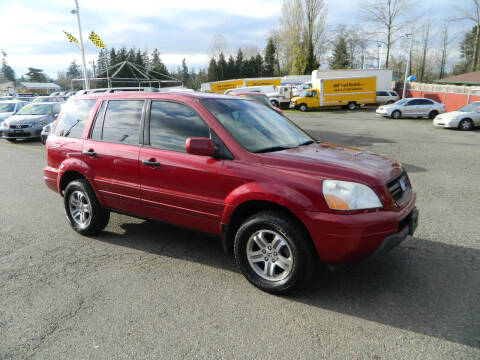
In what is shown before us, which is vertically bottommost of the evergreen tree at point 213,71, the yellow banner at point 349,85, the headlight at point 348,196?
the headlight at point 348,196

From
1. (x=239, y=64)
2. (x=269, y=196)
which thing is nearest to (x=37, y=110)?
(x=269, y=196)

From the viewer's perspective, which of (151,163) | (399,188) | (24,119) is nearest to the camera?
(399,188)

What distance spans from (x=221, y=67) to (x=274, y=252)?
264 ft

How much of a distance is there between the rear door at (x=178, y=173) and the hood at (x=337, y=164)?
62cm

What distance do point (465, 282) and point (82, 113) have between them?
15.9 ft

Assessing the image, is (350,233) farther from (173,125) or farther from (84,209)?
(84,209)

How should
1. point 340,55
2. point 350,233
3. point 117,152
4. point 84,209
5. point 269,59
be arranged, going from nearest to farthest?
point 350,233 → point 117,152 → point 84,209 → point 340,55 → point 269,59

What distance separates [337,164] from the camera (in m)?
3.21

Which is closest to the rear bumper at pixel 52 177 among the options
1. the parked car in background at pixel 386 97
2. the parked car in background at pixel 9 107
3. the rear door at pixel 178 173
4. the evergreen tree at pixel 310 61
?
the rear door at pixel 178 173

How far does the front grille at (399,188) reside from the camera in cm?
322

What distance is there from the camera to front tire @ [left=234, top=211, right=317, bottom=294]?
10.1 ft

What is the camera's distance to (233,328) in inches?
112

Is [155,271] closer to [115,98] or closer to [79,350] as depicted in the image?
[79,350]

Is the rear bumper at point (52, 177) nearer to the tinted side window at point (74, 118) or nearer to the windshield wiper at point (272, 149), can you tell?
the tinted side window at point (74, 118)
